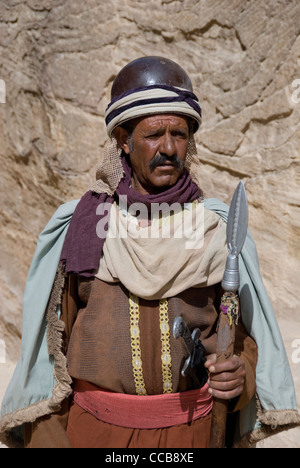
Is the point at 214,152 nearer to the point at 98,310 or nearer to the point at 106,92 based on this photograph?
the point at 106,92

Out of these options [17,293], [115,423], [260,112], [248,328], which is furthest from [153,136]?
[17,293]

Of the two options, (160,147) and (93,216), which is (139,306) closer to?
Answer: (93,216)

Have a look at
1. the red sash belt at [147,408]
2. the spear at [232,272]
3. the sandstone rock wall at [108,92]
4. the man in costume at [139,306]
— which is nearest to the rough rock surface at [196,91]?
the sandstone rock wall at [108,92]

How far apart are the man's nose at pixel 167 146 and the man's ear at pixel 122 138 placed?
214 millimetres

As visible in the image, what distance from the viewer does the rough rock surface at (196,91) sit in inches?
169

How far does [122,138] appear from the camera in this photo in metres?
2.45

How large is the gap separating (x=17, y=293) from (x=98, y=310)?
322cm

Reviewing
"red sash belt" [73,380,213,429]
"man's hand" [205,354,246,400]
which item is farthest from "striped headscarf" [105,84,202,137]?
"red sash belt" [73,380,213,429]

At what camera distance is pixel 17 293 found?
536cm

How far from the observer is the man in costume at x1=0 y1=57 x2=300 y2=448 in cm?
228

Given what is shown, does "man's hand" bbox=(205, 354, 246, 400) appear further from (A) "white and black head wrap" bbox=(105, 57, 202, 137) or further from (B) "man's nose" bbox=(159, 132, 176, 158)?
(A) "white and black head wrap" bbox=(105, 57, 202, 137)

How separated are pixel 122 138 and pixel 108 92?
247 centimetres

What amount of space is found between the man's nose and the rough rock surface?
2.23 m

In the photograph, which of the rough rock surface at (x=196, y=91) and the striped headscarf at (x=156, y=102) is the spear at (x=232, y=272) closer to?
the striped headscarf at (x=156, y=102)
